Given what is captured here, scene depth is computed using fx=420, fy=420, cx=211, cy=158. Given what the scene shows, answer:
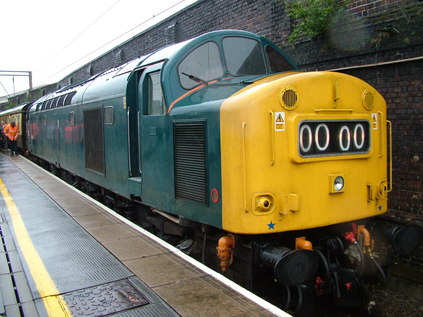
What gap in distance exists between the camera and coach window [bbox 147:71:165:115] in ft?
16.9

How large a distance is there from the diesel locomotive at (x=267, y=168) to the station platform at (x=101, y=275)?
1.31 feet

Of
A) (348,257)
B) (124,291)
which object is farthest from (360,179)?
(124,291)

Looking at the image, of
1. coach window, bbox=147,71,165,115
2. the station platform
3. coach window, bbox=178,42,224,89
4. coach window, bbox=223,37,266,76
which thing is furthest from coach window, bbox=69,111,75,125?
coach window, bbox=223,37,266,76

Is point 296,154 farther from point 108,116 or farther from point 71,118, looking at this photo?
point 71,118

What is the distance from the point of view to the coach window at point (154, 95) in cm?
515

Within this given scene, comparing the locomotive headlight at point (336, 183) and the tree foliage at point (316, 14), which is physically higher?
the tree foliage at point (316, 14)

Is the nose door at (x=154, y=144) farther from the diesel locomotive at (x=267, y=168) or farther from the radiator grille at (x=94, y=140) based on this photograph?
the radiator grille at (x=94, y=140)

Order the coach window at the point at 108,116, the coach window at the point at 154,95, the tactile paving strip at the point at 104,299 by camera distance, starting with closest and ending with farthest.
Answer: the tactile paving strip at the point at 104,299, the coach window at the point at 154,95, the coach window at the point at 108,116

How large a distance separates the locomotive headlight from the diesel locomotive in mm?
11

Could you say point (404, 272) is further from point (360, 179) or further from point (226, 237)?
point (226, 237)

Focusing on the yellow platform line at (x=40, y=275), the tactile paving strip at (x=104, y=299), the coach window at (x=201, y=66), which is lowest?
the tactile paving strip at (x=104, y=299)

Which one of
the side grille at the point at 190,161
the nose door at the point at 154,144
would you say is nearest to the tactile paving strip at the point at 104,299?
the side grille at the point at 190,161

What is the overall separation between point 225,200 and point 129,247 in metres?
1.81

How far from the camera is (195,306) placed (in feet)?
11.6
